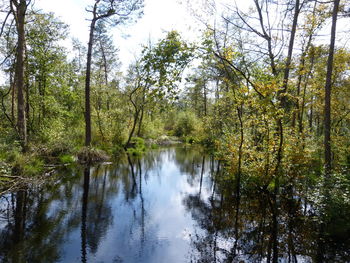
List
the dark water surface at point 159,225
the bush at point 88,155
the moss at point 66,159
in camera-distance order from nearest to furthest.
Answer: the dark water surface at point 159,225, the moss at point 66,159, the bush at point 88,155

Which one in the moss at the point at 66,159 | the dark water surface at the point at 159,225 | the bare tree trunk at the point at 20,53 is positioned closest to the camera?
the dark water surface at the point at 159,225

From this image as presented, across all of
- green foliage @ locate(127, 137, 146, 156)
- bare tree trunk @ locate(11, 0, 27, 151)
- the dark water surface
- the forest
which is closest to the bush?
the forest

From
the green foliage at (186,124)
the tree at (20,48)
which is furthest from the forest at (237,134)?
the green foliage at (186,124)

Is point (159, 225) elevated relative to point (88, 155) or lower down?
lower down

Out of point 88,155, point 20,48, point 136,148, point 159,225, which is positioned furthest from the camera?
point 136,148

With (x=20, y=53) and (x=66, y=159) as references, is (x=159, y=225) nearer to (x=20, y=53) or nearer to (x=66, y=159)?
(x=66, y=159)

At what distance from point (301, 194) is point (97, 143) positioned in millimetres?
13120

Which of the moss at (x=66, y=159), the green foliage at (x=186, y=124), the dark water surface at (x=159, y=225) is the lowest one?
the dark water surface at (x=159, y=225)

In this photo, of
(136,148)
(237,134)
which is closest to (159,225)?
(237,134)

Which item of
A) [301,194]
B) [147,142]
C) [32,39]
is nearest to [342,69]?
[301,194]

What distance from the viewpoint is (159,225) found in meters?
5.96

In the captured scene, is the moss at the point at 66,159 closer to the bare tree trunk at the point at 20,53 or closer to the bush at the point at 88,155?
the bush at the point at 88,155

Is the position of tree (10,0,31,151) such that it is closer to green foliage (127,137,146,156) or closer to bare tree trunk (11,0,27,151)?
bare tree trunk (11,0,27,151)

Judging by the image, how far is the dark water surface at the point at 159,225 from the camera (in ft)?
14.9
